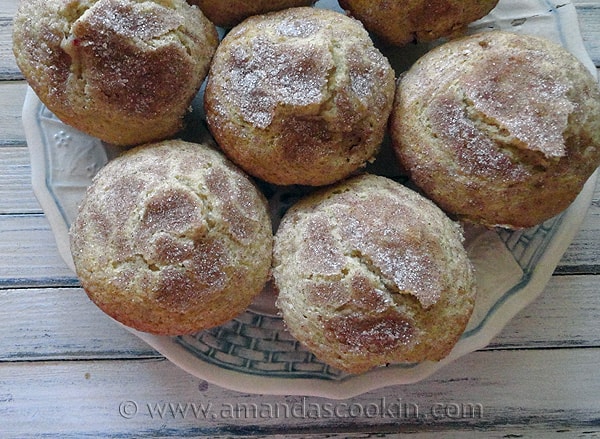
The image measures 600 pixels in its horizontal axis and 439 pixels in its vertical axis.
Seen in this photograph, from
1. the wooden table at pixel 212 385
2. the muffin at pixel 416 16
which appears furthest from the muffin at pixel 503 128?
the wooden table at pixel 212 385

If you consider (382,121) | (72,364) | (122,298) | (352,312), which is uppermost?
(382,121)

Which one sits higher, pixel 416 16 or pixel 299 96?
pixel 416 16

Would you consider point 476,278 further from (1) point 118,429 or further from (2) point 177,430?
(1) point 118,429

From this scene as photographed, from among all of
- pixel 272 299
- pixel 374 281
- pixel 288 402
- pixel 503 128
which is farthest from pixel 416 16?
pixel 288 402

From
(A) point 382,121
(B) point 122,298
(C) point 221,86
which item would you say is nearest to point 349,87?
(A) point 382,121

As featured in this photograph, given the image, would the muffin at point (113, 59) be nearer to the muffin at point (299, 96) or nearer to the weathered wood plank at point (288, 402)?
the muffin at point (299, 96)

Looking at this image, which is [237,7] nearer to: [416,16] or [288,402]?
[416,16]
